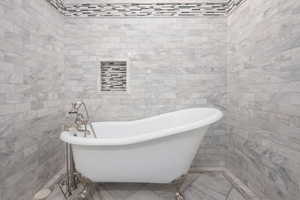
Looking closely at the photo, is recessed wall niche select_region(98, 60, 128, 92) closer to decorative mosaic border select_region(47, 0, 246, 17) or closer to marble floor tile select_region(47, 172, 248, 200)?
decorative mosaic border select_region(47, 0, 246, 17)

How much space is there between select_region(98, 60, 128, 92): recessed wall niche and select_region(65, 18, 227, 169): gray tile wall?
0.07 meters

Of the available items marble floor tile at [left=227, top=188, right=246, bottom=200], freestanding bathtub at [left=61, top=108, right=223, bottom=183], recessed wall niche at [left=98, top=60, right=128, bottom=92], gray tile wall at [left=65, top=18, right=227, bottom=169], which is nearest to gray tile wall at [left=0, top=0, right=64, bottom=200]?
gray tile wall at [left=65, top=18, right=227, bottom=169]

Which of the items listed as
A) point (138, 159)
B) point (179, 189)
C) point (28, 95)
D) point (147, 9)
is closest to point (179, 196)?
point (179, 189)

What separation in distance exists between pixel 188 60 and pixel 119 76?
902 mm

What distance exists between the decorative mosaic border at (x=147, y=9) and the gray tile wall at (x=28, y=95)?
11.1 inches

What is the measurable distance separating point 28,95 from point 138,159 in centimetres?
112

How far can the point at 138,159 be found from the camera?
1111mm

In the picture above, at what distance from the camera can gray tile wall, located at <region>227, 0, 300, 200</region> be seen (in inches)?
37.7

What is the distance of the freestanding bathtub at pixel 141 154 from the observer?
1.05m

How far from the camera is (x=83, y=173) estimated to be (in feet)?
3.83

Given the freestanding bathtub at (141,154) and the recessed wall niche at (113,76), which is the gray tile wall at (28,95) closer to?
the freestanding bathtub at (141,154)

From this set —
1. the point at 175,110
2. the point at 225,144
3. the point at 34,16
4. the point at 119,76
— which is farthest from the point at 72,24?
the point at 225,144

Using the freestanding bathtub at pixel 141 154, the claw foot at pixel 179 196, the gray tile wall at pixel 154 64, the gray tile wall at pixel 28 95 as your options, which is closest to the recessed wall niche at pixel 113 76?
the gray tile wall at pixel 154 64

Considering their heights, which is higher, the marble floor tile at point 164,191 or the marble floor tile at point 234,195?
the marble floor tile at point 164,191
